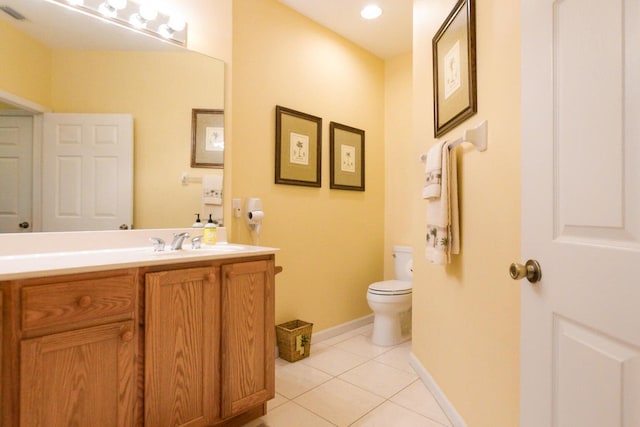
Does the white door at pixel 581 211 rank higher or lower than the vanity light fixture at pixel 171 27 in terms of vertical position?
lower

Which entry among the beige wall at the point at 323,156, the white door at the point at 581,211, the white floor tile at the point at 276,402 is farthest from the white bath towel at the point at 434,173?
the white floor tile at the point at 276,402

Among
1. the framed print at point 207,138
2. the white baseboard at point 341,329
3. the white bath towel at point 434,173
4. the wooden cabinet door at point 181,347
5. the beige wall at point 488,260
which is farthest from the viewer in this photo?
the white baseboard at point 341,329

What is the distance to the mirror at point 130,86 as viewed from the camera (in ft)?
5.11

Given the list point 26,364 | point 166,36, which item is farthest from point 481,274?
point 166,36

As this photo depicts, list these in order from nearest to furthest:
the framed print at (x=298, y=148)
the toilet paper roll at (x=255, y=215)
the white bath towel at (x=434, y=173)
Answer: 1. the white bath towel at (x=434, y=173)
2. the toilet paper roll at (x=255, y=215)
3. the framed print at (x=298, y=148)

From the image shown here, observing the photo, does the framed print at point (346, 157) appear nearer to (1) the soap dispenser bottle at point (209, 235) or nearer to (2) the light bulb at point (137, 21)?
(1) the soap dispenser bottle at point (209, 235)

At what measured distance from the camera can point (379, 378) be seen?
2.19 metres

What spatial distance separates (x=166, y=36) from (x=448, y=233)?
1931 mm

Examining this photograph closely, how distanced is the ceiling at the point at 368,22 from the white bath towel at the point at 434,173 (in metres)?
1.50

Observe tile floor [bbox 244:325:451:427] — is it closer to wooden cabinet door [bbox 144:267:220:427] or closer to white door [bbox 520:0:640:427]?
wooden cabinet door [bbox 144:267:220:427]

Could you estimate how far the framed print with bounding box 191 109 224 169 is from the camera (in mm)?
2078

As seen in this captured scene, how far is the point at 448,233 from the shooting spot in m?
1.65

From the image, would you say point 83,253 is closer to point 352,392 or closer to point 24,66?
point 24,66

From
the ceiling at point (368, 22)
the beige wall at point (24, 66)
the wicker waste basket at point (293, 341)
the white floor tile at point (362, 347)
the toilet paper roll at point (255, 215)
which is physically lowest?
the white floor tile at point (362, 347)
